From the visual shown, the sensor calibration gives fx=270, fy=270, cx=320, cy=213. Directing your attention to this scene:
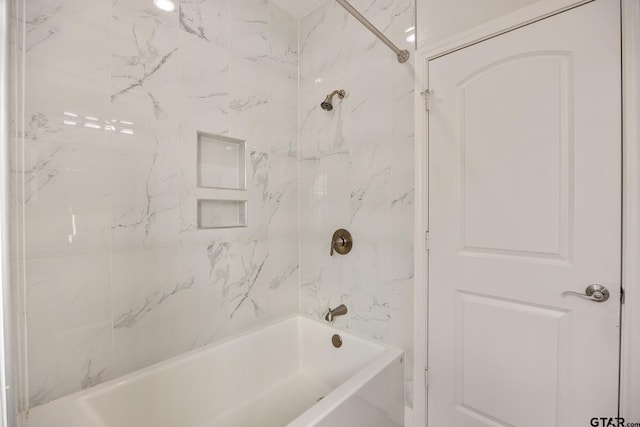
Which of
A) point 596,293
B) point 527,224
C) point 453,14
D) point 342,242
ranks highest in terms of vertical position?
point 453,14

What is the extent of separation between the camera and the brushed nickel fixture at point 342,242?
70.9 inches

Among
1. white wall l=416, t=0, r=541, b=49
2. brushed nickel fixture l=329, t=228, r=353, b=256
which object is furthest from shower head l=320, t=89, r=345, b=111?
brushed nickel fixture l=329, t=228, r=353, b=256

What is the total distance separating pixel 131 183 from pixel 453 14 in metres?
1.80

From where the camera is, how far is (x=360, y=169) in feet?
5.76

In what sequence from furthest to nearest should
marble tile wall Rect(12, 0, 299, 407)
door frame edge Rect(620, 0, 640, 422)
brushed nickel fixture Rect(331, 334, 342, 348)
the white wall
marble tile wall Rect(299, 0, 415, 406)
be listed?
brushed nickel fixture Rect(331, 334, 342, 348) → marble tile wall Rect(299, 0, 415, 406) → the white wall → marble tile wall Rect(12, 0, 299, 407) → door frame edge Rect(620, 0, 640, 422)

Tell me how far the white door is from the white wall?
0.11m

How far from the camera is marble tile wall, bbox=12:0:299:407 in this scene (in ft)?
3.59

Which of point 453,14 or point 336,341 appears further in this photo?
point 336,341

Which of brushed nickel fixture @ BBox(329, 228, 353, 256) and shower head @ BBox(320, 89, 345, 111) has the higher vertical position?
shower head @ BBox(320, 89, 345, 111)

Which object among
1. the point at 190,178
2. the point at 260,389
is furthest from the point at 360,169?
the point at 260,389

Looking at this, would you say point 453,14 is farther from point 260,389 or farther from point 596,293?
point 260,389

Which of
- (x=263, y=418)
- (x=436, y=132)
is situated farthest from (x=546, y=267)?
(x=263, y=418)

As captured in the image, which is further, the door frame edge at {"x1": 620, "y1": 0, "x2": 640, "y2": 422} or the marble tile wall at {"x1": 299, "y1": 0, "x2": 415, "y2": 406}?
the marble tile wall at {"x1": 299, "y1": 0, "x2": 415, "y2": 406}

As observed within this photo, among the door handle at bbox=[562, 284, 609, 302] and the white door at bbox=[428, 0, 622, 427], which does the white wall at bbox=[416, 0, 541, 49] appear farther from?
the door handle at bbox=[562, 284, 609, 302]
